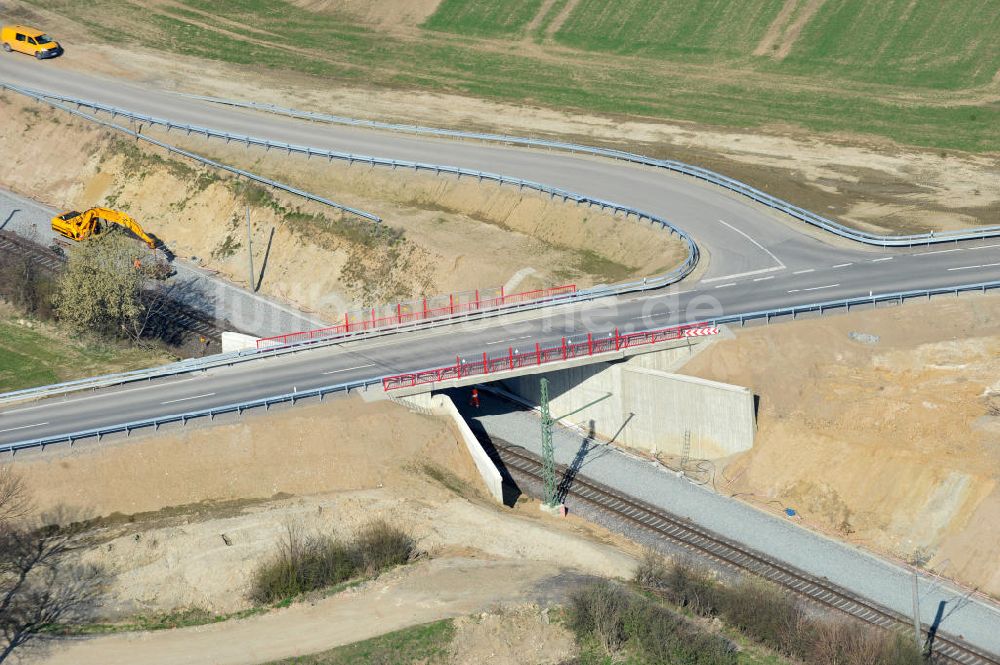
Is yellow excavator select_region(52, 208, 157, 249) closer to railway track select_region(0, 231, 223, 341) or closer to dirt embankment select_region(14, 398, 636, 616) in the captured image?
railway track select_region(0, 231, 223, 341)

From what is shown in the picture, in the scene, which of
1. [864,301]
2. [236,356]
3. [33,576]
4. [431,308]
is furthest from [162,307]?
[864,301]

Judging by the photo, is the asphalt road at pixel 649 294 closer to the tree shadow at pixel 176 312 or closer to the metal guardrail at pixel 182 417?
the metal guardrail at pixel 182 417

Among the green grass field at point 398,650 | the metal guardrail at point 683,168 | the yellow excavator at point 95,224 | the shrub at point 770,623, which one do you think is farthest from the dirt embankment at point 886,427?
the yellow excavator at point 95,224

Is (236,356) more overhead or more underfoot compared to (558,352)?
more underfoot

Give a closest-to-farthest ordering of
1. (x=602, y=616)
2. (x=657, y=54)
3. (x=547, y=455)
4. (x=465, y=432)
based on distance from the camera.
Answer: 1. (x=602, y=616)
2. (x=547, y=455)
3. (x=465, y=432)
4. (x=657, y=54)

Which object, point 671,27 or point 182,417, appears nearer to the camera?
point 182,417

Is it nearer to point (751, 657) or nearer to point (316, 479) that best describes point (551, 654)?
point (751, 657)

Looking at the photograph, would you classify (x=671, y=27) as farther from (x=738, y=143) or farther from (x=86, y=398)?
(x=86, y=398)
